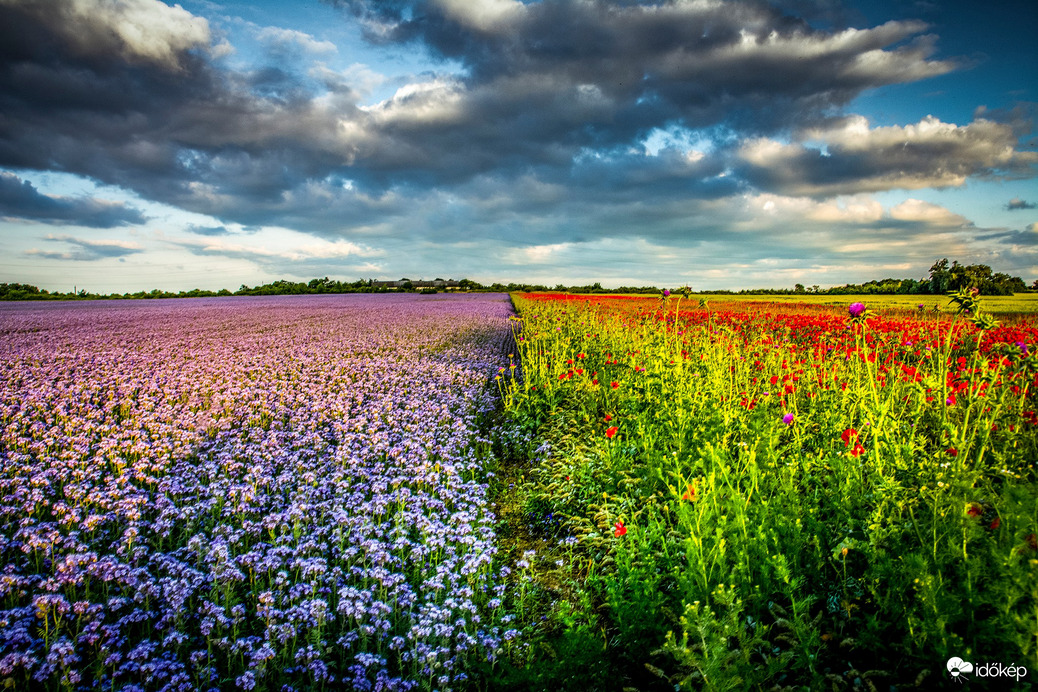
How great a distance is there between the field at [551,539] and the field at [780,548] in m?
0.02

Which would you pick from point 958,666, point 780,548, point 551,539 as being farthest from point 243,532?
point 958,666

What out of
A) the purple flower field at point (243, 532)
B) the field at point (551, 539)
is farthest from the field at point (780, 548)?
the purple flower field at point (243, 532)

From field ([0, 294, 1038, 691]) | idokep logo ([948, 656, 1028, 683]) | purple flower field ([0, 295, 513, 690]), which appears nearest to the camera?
idokep logo ([948, 656, 1028, 683])

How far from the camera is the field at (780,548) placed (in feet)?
7.11

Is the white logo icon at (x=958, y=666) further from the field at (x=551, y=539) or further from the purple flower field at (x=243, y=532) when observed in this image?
the purple flower field at (x=243, y=532)

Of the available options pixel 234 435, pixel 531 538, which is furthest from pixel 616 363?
pixel 234 435

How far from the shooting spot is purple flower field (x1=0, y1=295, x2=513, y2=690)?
2.61 meters

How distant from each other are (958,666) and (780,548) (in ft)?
3.38

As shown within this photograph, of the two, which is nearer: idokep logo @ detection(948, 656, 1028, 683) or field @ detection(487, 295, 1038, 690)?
idokep logo @ detection(948, 656, 1028, 683)

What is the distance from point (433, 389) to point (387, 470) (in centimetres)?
317

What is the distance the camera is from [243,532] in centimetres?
359

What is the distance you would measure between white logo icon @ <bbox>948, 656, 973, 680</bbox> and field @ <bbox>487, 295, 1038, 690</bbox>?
61mm

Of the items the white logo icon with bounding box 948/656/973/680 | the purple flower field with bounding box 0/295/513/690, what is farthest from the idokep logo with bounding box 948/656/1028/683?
the purple flower field with bounding box 0/295/513/690

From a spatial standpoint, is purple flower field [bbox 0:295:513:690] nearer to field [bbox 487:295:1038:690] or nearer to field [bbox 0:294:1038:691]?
field [bbox 0:294:1038:691]
